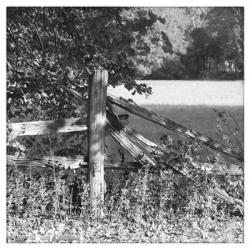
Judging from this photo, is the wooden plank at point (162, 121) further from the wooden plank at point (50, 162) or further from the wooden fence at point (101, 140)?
the wooden plank at point (50, 162)

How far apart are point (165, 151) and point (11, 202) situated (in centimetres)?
174

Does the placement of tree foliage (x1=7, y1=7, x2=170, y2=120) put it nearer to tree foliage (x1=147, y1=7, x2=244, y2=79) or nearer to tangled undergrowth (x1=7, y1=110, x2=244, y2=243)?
tangled undergrowth (x1=7, y1=110, x2=244, y2=243)

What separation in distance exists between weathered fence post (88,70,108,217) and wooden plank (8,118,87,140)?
0.15 metres

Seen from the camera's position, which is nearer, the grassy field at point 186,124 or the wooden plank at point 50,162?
the wooden plank at point 50,162

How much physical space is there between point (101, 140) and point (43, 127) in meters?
0.63

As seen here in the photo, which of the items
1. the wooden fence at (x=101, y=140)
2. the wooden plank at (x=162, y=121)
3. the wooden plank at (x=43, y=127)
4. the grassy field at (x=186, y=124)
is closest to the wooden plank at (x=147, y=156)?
the wooden fence at (x=101, y=140)

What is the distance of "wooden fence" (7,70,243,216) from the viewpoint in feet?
19.4

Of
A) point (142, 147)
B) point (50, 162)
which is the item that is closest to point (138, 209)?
point (142, 147)

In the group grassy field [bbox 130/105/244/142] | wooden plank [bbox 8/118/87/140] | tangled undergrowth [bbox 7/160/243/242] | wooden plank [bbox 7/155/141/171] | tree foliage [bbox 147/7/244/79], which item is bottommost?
tangled undergrowth [bbox 7/160/243/242]

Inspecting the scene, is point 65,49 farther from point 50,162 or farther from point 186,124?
point 186,124

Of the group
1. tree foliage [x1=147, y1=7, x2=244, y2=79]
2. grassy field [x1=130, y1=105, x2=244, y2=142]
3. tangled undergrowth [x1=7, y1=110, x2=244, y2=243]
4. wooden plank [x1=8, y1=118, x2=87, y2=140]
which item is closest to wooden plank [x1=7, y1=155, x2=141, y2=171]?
tangled undergrowth [x1=7, y1=110, x2=244, y2=243]

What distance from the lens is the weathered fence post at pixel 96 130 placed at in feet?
19.4

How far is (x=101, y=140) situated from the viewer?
19.4ft
